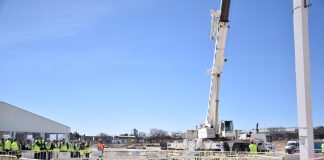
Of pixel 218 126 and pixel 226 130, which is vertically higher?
pixel 218 126

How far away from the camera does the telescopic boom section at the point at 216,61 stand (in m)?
29.5

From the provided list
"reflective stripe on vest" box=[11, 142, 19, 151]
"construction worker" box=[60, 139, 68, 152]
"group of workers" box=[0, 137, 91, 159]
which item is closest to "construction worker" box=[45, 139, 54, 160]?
"group of workers" box=[0, 137, 91, 159]

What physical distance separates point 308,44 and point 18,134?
37012mm

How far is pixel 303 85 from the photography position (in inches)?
458

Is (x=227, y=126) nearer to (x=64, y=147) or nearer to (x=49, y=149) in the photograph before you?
(x=64, y=147)

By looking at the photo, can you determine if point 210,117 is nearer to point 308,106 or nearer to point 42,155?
point 42,155

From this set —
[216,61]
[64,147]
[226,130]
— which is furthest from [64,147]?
[216,61]

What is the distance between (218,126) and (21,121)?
2161 cm

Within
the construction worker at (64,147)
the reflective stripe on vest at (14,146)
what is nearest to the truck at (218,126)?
the construction worker at (64,147)

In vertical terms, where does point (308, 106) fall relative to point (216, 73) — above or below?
below

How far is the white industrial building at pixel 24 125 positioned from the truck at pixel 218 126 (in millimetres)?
19275

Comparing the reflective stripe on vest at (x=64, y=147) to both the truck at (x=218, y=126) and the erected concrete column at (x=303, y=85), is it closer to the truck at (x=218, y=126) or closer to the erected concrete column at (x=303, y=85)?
the truck at (x=218, y=126)

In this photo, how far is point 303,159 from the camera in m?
11.6

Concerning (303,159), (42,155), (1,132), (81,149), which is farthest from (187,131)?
(303,159)
